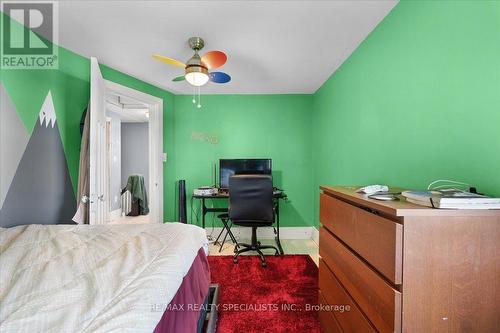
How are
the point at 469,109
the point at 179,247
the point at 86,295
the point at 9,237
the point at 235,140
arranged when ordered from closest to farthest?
the point at 86,295, the point at 469,109, the point at 179,247, the point at 9,237, the point at 235,140

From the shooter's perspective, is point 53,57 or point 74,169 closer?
point 53,57

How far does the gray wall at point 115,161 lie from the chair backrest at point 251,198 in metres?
3.31

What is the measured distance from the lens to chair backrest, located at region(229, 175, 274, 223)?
2.52 meters

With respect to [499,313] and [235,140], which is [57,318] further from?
[235,140]

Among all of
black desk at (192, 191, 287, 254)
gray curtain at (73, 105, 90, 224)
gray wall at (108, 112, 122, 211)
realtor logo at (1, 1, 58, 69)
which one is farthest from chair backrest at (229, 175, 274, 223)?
gray wall at (108, 112, 122, 211)

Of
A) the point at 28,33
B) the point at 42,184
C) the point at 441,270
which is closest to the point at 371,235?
the point at 441,270

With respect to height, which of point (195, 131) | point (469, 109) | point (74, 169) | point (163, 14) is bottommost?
point (74, 169)

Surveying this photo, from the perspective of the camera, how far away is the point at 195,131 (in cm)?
348

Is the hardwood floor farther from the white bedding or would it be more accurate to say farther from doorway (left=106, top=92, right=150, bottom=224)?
doorway (left=106, top=92, right=150, bottom=224)

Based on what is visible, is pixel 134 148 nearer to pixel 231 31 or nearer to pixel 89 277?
pixel 231 31

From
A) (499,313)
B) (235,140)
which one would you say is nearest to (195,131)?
(235,140)

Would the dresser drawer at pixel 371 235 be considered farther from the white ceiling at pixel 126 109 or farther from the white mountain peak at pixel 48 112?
the white ceiling at pixel 126 109

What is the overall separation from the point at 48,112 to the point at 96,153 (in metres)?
0.58

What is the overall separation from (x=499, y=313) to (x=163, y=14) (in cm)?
243
